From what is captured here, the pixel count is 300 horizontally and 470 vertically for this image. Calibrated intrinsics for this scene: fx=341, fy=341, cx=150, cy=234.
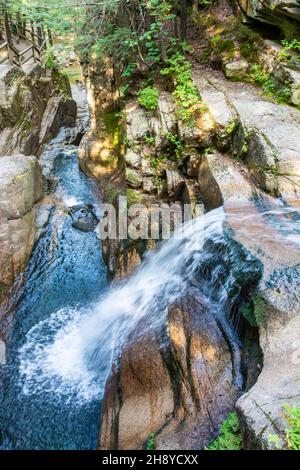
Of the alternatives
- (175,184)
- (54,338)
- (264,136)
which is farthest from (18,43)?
(54,338)

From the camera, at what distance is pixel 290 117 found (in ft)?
25.8

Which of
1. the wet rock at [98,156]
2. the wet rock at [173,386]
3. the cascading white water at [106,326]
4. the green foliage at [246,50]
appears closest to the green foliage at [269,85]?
the green foliage at [246,50]

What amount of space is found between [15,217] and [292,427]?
7.25m

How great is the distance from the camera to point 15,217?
26.8ft

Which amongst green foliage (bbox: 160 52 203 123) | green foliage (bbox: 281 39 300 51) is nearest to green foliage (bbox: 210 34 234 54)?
green foliage (bbox: 160 52 203 123)

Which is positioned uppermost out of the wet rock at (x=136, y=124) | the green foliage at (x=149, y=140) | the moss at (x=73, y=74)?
the wet rock at (x=136, y=124)

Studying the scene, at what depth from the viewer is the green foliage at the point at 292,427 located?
8.60 feet

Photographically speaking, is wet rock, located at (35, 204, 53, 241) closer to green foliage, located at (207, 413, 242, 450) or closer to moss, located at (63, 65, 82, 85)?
green foliage, located at (207, 413, 242, 450)

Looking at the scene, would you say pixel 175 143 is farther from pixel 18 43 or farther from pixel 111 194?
pixel 18 43

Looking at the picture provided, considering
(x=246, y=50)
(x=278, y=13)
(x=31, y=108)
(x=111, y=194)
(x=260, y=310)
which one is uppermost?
(x=278, y=13)

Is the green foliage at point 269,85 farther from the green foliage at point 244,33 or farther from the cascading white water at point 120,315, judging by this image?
the cascading white water at point 120,315

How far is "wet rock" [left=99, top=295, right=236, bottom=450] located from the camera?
371 centimetres

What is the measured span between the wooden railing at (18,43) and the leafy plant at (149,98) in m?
8.16
